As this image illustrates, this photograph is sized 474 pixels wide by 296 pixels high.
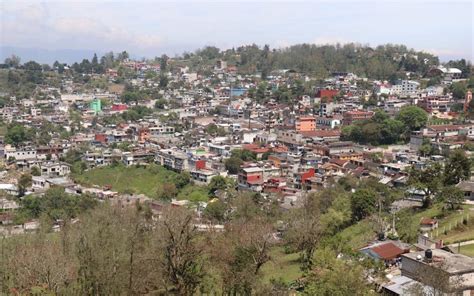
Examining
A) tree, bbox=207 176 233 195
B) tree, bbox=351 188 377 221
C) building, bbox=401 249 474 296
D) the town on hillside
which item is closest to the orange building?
the town on hillside

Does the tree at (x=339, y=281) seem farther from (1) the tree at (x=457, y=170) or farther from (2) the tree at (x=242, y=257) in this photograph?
(1) the tree at (x=457, y=170)

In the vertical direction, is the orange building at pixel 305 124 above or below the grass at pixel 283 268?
above

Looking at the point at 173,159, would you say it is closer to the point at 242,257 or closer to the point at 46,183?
the point at 46,183

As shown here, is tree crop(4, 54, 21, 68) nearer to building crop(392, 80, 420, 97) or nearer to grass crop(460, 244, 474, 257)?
building crop(392, 80, 420, 97)

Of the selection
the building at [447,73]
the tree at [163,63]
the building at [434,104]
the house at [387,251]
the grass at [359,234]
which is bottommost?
the grass at [359,234]

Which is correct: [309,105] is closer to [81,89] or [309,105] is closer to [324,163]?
[324,163]

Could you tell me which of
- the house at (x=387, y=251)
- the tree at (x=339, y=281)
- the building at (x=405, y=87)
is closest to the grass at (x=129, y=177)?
the house at (x=387, y=251)
